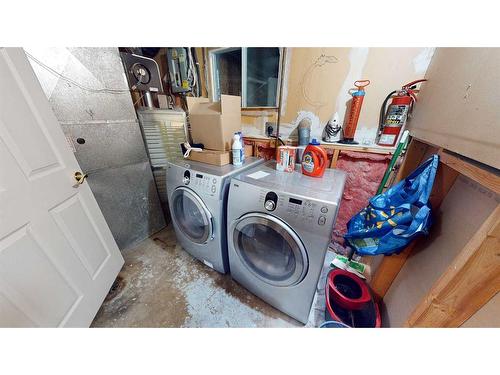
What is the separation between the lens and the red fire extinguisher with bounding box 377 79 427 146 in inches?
41.5

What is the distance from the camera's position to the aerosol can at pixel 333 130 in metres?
1.29

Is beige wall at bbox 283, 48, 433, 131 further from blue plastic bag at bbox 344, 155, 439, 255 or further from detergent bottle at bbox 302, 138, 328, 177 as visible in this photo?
blue plastic bag at bbox 344, 155, 439, 255

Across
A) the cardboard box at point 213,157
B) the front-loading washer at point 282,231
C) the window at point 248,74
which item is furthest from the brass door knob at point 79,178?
the window at point 248,74

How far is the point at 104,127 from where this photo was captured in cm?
137

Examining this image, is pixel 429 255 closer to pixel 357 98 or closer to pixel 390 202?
pixel 390 202

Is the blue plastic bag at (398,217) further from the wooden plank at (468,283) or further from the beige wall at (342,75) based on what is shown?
the beige wall at (342,75)

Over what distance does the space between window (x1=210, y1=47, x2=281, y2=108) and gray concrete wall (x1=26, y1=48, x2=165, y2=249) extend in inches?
37.3

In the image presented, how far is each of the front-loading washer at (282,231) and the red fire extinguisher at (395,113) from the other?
1.46 ft

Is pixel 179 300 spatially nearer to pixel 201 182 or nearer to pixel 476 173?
pixel 201 182

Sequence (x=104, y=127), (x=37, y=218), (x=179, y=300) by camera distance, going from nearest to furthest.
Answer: (x=37, y=218), (x=179, y=300), (x=104, y=127)

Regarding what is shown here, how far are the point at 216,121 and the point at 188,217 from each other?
0.87 metres

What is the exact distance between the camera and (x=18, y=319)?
0.69m

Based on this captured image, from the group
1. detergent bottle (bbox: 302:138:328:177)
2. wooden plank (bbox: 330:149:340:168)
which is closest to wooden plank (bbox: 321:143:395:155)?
wooden plank (bbox: 330:149:340:168)

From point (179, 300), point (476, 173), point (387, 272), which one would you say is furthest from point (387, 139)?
point (179, 300)
